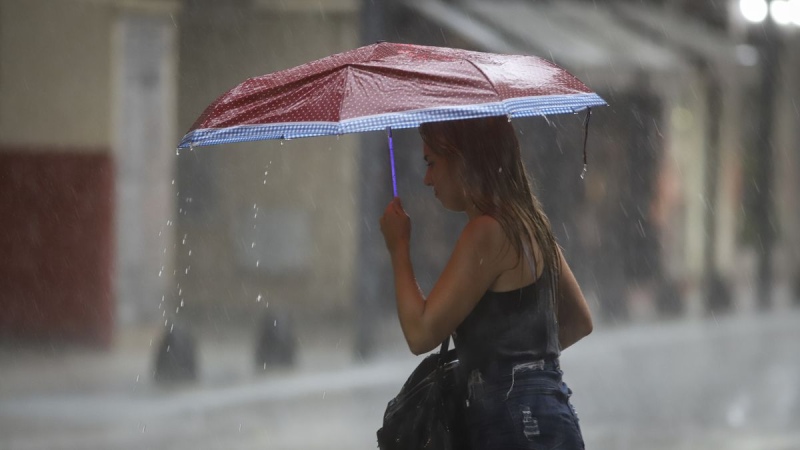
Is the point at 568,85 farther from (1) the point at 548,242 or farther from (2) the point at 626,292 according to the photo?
(2) the point at 626,292

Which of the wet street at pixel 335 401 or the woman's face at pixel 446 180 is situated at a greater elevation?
the woman's face at pixel 446 180

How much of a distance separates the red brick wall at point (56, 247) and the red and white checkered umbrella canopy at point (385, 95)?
10.4 m

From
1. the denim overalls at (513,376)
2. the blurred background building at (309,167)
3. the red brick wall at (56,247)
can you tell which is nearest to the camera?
the denim overalls at (513,376)

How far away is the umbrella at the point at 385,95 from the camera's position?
9.95 ft

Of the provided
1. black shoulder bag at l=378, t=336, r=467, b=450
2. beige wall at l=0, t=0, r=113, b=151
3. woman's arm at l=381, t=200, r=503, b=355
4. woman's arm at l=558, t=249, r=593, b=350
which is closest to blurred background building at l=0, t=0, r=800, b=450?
beige wall at l=0, t=0, r=113, b=151

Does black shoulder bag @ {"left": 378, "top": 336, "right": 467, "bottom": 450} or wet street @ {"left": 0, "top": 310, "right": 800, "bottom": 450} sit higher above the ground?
black shoulder bag @ {"left": 378, "top": 336, "right": 467, "bottom": 450}

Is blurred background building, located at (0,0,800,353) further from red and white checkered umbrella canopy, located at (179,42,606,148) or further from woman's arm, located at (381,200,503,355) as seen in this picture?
woman's arm, located at (381,200,503,355)

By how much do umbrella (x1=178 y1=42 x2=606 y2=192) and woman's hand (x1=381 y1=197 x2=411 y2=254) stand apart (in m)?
0.20

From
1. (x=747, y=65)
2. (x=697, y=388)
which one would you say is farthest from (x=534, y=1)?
(x=697, y=388)

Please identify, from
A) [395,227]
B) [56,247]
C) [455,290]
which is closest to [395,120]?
[395,227]

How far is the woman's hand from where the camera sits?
307cm

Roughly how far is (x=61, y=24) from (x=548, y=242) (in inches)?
458

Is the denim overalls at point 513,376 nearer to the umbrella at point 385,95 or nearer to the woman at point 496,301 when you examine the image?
the woman at point 496,301

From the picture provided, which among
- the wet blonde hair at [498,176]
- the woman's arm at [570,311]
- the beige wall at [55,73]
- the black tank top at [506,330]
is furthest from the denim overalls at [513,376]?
the beige wall at [55,73]
